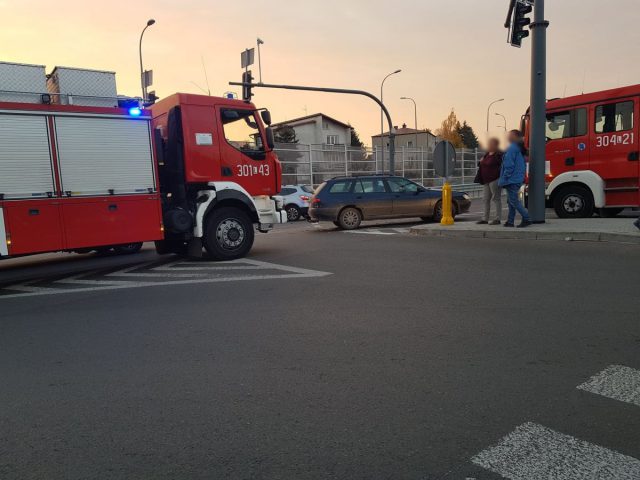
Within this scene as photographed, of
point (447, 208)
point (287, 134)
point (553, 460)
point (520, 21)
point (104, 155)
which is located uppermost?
point (287, 134)

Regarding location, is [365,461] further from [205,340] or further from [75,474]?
[205,340]

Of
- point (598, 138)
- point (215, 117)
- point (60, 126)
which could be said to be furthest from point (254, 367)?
point (598, 138)

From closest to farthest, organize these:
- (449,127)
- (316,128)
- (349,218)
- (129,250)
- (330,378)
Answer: (330,378), (129,250), (349,218), (316,128), (449,127)

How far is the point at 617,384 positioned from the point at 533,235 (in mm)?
7526

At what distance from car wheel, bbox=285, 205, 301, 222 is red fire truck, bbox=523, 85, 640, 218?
31.1 feet

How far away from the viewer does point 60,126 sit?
789cm

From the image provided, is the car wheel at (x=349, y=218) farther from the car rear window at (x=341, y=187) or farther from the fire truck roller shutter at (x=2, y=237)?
the fire truck roller shutter at (x=2, y=237)

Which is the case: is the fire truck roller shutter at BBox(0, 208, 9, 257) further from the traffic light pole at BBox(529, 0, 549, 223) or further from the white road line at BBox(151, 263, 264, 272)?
the traffic light pole at BBox(529, 0, 549, 223)

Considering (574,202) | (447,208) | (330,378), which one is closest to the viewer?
(330,378)

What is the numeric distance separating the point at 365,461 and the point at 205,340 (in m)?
2.36

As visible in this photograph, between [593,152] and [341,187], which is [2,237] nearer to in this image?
[341,187]

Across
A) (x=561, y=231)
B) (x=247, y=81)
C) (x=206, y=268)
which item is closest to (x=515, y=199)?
(x=561, y=231)

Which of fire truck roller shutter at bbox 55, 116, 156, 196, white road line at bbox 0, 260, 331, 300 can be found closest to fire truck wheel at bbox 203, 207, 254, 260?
fire truck roller shutter at bbox 55, 116, 156, 196

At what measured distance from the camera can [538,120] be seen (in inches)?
459
